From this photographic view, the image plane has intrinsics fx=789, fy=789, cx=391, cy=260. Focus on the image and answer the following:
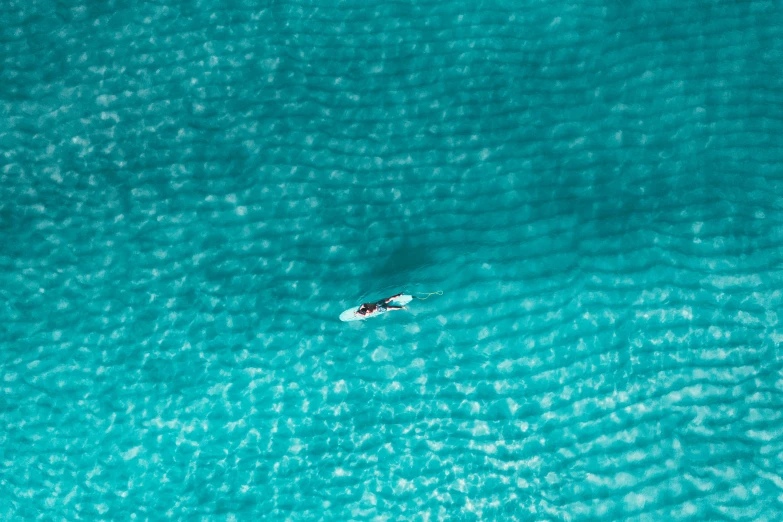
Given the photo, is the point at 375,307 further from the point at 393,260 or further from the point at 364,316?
the point at 393,260

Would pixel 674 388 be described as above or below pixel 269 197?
below

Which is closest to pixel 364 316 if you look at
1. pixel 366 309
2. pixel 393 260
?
pixel 366 309

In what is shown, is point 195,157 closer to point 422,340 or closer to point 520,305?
point 422,340

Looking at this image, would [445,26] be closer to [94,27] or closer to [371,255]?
[371,255]

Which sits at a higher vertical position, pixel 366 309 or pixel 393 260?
pixel 393 260

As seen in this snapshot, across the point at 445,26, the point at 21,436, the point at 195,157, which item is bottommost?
the point at 21,436

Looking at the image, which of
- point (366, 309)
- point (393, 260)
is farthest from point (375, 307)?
point (393, 260)

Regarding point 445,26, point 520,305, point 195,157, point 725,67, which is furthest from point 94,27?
point 725,67

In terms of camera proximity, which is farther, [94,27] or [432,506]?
[94,27]
